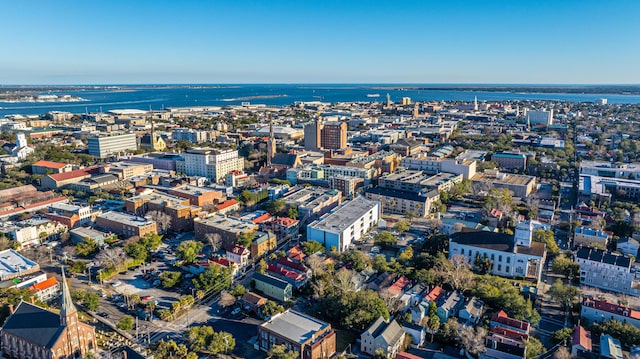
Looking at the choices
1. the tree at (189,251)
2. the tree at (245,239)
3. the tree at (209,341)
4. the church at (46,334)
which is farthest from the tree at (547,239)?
the church at (46,334)

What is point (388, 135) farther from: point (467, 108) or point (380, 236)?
point (467, 108)

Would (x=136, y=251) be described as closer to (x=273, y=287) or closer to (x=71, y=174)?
(x=273, y=287)

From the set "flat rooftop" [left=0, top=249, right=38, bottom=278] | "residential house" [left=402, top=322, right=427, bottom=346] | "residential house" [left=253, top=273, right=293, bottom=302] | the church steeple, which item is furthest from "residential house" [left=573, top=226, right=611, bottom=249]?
"flat rooftop" [left=0, top=249, right=38, bottom=278]

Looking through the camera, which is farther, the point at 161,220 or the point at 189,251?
the point at 161,220

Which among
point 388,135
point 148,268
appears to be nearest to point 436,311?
point 148,268

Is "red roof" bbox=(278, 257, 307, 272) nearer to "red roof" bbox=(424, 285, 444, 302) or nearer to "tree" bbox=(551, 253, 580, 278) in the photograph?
"red roof" bbox=(424, 285, 444, 302)

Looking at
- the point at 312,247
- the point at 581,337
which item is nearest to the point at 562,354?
the point at 581,337
